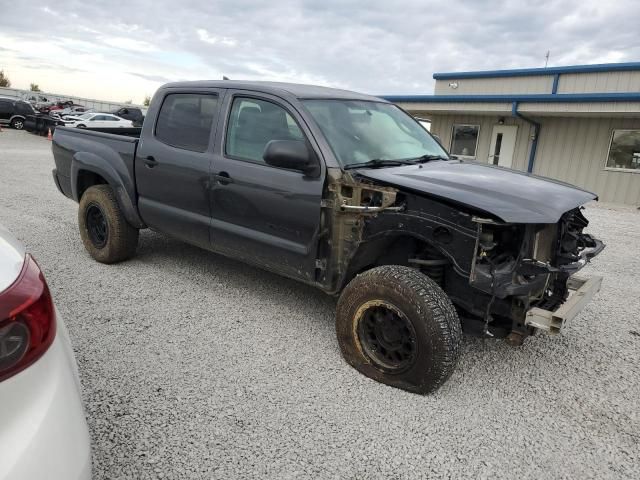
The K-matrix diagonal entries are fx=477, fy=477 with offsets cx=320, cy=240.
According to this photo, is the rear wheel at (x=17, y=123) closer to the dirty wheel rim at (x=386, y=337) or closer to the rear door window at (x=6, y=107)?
the rear door window at (x=6, y=107)

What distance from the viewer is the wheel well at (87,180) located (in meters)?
5.29

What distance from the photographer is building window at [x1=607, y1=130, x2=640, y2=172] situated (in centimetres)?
1359

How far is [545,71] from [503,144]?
3.14m

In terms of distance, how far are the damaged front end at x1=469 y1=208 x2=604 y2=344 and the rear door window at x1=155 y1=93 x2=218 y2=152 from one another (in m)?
2.47

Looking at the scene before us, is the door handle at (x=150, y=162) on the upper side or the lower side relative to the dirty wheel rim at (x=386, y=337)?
upper

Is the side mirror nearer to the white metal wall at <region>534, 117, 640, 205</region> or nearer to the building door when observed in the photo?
the white metal wall at <region>534, 117, 640, 205</region>

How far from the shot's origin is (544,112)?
14.0m

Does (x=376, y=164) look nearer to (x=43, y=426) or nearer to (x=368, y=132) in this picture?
(x=368, y=132)

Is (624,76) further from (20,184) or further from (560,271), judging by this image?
(20,184)

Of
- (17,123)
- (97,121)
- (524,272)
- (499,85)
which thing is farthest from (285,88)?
(17,123)

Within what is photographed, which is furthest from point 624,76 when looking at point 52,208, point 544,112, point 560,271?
point 52,208

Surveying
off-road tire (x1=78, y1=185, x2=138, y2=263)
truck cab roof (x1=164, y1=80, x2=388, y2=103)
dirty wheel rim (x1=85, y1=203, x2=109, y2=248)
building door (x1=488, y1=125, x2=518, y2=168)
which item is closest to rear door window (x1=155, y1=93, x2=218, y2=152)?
truck cab roof (x1=164, y1=80, x2=388, y2=103)

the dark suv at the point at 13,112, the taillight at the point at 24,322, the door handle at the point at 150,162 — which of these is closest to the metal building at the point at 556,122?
the door handle at the point at 150,162

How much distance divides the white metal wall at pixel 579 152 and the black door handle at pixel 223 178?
13.8 meters
